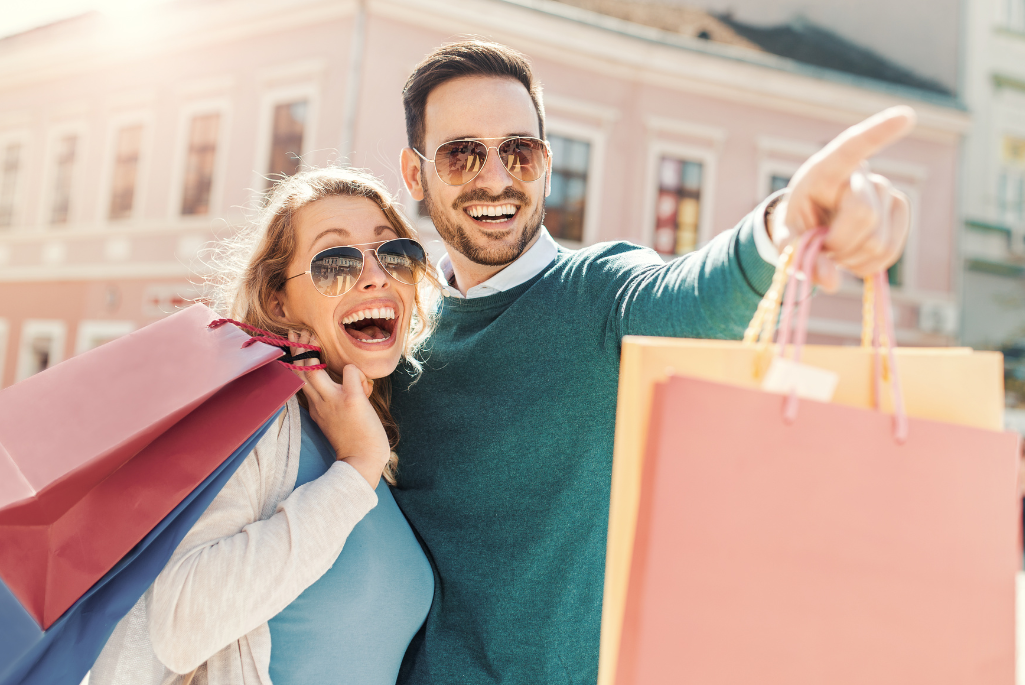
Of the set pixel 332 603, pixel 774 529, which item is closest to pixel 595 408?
pixel 332 603

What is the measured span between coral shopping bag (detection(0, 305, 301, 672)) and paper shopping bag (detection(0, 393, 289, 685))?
0.01m

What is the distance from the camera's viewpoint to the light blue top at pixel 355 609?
4.79 feet

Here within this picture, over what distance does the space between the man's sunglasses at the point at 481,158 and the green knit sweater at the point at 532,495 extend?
373mm

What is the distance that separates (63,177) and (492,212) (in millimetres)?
15315

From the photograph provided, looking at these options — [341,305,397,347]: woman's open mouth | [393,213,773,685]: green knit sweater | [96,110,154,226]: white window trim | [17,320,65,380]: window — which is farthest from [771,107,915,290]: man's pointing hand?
[17,320,65,380]: window

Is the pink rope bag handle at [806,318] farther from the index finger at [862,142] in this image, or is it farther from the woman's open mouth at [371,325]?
the woman's open mouth at [371,325]

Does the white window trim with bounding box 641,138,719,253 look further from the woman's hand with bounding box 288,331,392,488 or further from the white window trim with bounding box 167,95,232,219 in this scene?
the woman's hand with bounding box 288,331,392,488

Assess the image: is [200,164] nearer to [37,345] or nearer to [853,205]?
[37,345]

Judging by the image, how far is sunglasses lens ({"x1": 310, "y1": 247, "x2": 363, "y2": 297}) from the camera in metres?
1.78

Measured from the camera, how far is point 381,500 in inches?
68.7

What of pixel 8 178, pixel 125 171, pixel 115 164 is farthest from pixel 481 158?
pixel 8 178

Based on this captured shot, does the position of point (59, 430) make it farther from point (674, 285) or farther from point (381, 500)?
point (674, 285)

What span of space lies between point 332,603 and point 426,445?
0.50 metres

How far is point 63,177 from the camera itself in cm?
1421
